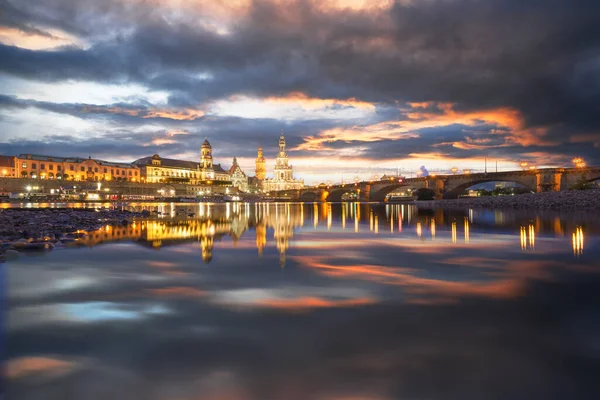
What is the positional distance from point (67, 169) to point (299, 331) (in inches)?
6966

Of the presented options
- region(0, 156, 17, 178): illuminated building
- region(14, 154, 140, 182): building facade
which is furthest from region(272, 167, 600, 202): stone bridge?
region(0, 156, 17, 178): illuminated building

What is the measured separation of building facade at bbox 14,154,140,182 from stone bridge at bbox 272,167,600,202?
310ft

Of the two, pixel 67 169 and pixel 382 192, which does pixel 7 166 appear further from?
pixel 382 192

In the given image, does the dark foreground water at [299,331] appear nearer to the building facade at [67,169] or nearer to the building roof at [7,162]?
the building roof at [7,162]

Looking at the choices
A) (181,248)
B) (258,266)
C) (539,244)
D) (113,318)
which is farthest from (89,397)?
(539,244)

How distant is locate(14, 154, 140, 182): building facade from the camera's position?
460ft

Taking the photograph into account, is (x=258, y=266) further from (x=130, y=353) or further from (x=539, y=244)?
(x=539, y=244)

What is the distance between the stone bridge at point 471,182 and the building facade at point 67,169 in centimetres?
9442

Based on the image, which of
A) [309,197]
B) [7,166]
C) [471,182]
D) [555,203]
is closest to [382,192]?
[471,182]

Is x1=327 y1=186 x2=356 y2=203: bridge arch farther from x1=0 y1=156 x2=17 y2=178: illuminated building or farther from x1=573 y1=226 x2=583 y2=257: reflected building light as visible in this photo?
x1=0 y1=156 x2=17 y2=178: illuminated building

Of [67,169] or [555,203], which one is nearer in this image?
[555,203]

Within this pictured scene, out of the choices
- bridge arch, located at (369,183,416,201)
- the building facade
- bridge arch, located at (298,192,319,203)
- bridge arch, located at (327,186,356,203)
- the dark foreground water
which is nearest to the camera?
the dark foreground water

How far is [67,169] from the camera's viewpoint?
155875 millimetres

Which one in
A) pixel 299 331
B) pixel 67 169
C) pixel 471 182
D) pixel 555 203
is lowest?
pixel 299 331
